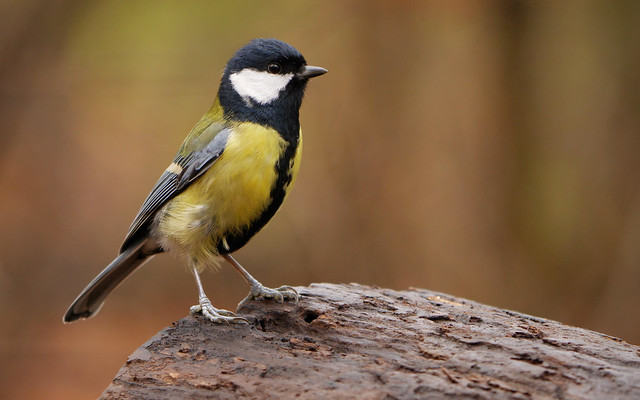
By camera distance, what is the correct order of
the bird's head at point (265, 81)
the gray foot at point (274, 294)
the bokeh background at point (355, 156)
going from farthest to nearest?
1. the bokeh background at point (355, 156)
2. the bird's head at point (265, 81)
3. the gray foot at point (274, 294)

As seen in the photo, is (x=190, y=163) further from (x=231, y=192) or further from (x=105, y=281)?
(x=105, y=281)

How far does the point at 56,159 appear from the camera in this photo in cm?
715

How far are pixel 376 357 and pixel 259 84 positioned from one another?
1.63 metres

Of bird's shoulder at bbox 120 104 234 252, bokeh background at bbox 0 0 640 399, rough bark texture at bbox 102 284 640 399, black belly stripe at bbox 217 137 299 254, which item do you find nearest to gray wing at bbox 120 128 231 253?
bird's shoulder at bbox 120 104 234 252

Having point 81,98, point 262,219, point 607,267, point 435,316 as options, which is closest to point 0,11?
point 81,98

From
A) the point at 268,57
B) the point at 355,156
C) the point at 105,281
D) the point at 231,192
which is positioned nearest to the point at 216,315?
the point at 231,192

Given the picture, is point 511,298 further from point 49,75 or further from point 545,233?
point 49,75

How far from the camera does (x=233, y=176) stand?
312cm

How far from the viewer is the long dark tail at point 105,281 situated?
3582mm

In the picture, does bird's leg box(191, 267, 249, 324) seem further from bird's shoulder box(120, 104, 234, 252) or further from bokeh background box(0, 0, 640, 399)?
bokeh background box(0, 0, 640, 399)

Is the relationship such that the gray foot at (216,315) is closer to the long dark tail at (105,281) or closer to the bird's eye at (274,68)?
the long dark tail at (105,281)

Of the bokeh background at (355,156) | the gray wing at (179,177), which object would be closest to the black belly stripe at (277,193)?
the gray wing at (179,177)

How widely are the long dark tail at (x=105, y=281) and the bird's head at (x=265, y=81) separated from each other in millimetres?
976

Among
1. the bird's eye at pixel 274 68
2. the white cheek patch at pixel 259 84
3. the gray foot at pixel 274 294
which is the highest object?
the bird's eye at pixel 274 68
